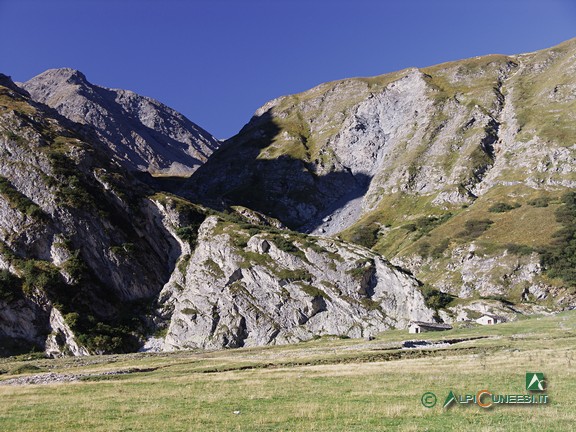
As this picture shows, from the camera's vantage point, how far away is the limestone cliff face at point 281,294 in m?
105

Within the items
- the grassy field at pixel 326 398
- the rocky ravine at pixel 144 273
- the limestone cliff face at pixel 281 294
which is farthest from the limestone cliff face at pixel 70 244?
the grassy field at pixel 326 398

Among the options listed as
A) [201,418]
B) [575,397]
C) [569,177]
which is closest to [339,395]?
[201,418]

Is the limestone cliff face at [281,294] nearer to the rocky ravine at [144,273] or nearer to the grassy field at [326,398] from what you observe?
the rocky ravine at [144,273]

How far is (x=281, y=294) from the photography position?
11181 cm

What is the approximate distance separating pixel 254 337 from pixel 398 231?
8739cm

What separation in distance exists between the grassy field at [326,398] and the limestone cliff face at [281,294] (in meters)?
53.0

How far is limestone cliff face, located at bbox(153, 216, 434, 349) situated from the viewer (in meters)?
105

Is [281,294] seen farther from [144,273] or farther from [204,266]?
[144,273]

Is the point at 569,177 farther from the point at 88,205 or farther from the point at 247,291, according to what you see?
the point at 88,205

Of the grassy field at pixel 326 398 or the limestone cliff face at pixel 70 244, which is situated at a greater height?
the limestone cliff face at pixel 70 244

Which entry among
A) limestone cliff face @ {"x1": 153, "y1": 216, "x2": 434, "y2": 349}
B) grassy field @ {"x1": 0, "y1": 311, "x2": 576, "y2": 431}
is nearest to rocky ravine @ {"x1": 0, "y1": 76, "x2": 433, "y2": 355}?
limestone cliff face @ {"x1": 153, "y1": 216, "x2": 434, "y2": 349}

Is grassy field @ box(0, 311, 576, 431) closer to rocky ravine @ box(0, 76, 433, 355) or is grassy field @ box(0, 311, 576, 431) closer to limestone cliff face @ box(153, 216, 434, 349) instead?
limestone cliff face @ box(153, 216, 434, 349)

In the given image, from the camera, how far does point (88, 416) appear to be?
26953mm

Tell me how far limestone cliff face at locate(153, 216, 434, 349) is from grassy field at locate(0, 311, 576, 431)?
52992mm
